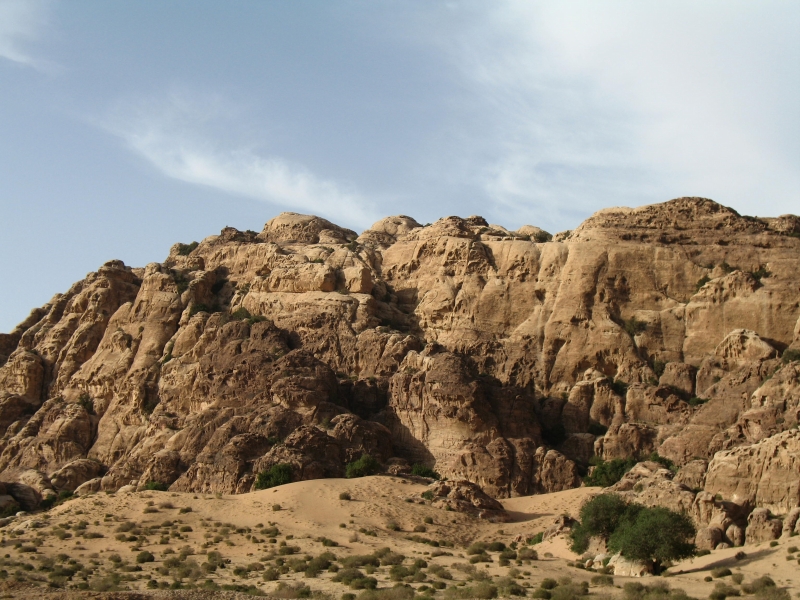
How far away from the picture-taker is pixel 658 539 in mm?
37500

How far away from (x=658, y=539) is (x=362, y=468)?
58.1ft

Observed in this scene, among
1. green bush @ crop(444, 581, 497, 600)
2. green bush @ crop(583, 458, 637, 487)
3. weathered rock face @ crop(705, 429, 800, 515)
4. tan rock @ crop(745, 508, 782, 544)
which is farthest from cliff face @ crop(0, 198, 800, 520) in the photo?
green bush @ crop(444, 581, 497, 600)

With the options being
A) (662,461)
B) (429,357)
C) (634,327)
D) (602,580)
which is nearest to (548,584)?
(602,580)

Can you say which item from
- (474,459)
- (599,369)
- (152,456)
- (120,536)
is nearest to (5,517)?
(152,456)

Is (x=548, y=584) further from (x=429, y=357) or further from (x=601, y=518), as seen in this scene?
(x=429, y=357)

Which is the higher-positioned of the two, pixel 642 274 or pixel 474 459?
pixel 642 274

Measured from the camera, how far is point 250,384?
5872 centimetres

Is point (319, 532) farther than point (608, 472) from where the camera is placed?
No

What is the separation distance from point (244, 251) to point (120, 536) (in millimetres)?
33078

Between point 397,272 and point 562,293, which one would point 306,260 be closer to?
point 397,272

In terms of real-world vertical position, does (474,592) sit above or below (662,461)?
below

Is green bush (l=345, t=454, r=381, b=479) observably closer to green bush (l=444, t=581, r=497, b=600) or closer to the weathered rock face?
the weathered rock face

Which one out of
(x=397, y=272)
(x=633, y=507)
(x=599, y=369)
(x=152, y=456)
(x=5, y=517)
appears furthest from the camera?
(x=397, y=272)

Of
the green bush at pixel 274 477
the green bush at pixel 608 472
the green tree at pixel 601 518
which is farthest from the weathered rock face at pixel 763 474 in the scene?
the green bush at pixel 274 477
